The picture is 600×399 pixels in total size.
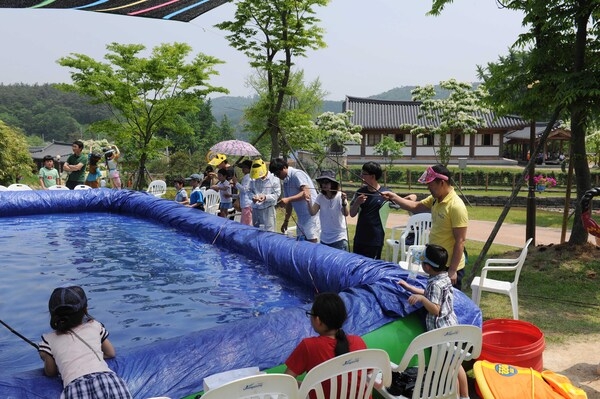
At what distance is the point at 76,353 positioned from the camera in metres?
2.67

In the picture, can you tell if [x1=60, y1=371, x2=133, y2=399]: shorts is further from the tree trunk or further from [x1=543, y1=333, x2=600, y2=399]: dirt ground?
the tree trunk

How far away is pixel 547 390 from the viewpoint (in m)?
3.38

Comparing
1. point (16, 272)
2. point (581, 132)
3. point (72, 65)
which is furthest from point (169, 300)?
point (72, 65)

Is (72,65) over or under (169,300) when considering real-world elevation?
over

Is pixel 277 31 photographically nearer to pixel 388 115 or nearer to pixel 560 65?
pixel 560 65

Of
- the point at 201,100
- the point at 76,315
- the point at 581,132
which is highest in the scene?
the point at 201,100

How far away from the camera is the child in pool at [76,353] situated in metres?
2.53

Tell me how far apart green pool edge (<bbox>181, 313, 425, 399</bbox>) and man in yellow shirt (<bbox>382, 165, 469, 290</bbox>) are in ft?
1.75

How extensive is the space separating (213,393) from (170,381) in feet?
2.78

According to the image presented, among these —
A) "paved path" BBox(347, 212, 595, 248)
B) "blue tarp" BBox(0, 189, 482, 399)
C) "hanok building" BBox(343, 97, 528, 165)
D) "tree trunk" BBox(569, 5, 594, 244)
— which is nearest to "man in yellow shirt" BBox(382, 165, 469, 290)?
"blue tarp" BBox(0, 189, 482, 399)

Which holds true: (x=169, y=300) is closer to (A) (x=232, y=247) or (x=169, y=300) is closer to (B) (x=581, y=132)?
(A) (x=232, y=247)

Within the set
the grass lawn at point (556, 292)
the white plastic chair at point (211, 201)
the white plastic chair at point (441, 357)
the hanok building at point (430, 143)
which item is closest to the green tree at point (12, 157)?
the white plastic chair at point (211, 201)

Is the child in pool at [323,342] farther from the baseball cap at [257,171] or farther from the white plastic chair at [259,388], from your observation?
the baseball cap at [257,171]

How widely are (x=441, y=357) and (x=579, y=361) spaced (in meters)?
2.01
